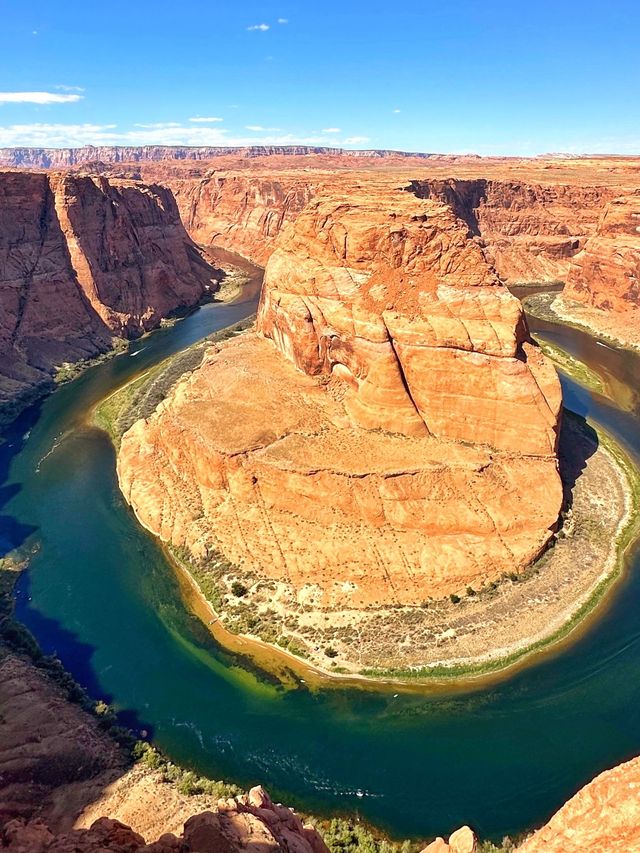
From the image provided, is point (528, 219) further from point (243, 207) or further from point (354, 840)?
point (354, 840)

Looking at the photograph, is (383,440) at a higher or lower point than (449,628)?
higher

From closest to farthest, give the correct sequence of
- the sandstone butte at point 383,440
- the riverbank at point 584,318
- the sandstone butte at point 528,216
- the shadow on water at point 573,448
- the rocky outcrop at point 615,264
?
the sandstone butte at point 383,440
the shadow on water at point 573,448
the riverbank at point 584,318
the rocky outcrop at point 615,264
the sandstone butte at point 528,216

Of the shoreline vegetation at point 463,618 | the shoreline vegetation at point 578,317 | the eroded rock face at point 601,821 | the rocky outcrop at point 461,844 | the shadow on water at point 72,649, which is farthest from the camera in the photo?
the shoreline vegetation at point 578,317

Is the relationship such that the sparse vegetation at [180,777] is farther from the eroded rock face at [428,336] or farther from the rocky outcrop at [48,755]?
the eroded rock face at [428,336]

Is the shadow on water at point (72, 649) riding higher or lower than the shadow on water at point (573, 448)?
lower

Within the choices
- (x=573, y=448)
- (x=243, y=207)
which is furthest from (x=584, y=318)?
(x=243, y=207)

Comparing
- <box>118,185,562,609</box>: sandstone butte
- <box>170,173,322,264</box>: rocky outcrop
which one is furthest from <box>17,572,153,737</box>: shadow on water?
<box>170,173,322,264</box>: rocky outcrop

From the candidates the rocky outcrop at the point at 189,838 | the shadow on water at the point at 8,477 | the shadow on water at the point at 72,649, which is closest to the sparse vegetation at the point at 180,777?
the shadow on water at the point at 72,649

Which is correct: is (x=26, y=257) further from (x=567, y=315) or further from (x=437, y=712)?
(x=567, y=315)
